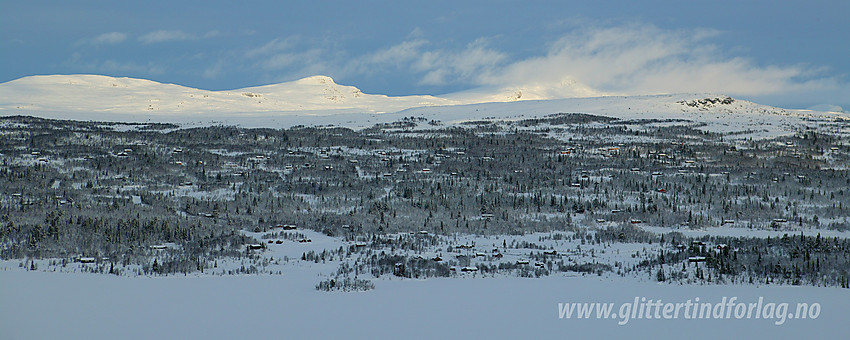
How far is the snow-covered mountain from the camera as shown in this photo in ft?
210

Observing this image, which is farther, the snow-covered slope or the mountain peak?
the mountain peak

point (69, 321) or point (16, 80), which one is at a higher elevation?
point (16, 80)

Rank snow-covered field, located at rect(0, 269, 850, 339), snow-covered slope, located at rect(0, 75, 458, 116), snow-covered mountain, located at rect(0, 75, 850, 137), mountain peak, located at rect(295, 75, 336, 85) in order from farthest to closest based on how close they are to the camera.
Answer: mountain peak, located at rect(295, 75, 336, 85) → snow-covered slope, located at rect(0, 75, 458, 116) → snow-covered mountain, located at rect(0, 75, 850, 137) → snow-covered field, located at rect(0, 269, 850, 339)

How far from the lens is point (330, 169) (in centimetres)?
3959

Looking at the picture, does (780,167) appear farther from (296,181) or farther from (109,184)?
(109,184)

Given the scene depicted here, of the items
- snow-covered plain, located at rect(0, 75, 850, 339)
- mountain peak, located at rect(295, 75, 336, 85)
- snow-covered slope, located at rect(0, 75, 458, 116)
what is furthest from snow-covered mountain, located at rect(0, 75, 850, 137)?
snow-covered plain, located at rect(0, 75, 850, 339)

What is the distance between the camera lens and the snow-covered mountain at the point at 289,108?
63.9 m

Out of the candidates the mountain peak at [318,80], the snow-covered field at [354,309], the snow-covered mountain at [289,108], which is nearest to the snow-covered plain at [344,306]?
the snow-covered field at [354,309]

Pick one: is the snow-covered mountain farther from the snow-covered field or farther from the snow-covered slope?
the snow-covered field

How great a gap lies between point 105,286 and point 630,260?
11.7 meters

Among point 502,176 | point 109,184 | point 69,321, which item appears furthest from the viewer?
point 502,176

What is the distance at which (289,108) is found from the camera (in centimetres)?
8750

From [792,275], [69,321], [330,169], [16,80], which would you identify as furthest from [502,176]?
[16,80]

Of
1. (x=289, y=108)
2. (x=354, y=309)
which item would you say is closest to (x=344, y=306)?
(x=354, y=309)
